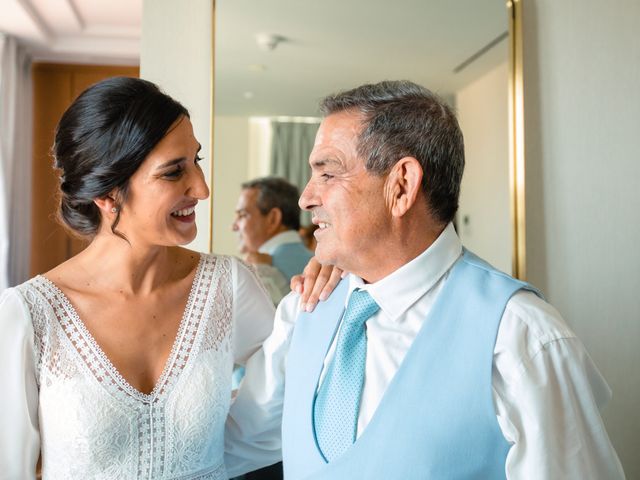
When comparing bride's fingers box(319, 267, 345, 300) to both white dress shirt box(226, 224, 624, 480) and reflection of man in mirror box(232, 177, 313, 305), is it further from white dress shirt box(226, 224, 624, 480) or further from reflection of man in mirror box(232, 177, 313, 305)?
reflection of man in mirror box(232, 177, 313, 305)

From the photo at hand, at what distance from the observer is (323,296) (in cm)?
150

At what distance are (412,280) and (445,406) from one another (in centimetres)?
26

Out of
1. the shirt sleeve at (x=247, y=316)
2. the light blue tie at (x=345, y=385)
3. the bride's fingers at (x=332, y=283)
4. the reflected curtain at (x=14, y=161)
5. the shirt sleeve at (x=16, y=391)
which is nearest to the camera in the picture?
the light blue tie at (x=345, y=385)

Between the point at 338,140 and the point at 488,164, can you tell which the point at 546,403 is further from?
the point at 488,164

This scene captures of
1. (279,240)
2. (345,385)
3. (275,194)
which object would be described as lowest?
(345,385)

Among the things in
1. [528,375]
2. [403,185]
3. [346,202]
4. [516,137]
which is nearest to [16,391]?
[346,202]

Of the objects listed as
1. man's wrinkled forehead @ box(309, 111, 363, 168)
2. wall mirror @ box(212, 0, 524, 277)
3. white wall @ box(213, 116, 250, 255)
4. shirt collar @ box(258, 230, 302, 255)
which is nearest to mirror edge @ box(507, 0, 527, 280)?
wall mirror @ box(212, 0, 524, 277)

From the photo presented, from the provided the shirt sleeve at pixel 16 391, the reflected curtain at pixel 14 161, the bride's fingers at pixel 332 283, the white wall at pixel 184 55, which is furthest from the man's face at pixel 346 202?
the reflected curtain at pixel 14 161

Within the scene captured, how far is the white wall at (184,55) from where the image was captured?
2.18m

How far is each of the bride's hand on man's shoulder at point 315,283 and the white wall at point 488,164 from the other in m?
0.99

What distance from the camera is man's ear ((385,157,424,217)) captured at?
1308 mm

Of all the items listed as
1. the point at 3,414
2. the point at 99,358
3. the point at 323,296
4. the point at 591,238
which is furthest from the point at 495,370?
the point at 591,238

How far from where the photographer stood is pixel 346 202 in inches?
52.8

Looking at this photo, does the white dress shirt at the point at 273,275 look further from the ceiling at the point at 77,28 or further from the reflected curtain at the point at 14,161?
the reflected curtain at the point at 14,161
